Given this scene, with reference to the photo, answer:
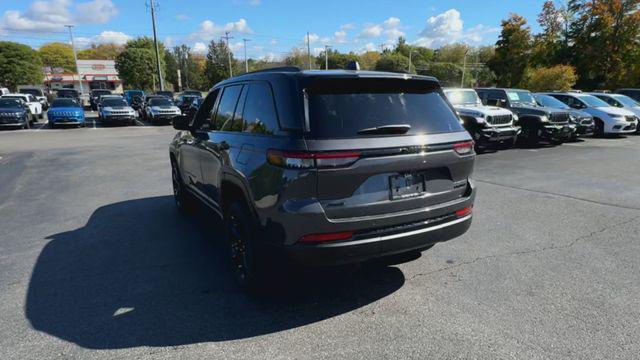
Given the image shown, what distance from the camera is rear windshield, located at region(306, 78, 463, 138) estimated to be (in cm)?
291

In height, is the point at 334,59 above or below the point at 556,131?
above

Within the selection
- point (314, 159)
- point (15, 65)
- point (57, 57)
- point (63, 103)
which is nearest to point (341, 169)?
point (314, 159)

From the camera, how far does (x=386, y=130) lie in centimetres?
301

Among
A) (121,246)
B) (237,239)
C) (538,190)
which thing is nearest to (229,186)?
(237,239)

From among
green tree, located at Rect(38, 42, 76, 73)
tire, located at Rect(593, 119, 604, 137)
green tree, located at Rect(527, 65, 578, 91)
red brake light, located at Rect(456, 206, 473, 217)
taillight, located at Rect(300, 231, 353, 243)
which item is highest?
green tree, located at Rect(38, 42, 76, 73)

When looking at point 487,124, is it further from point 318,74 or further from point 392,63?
point 392,63

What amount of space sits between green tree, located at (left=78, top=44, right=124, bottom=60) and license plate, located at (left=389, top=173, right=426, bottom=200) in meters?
138

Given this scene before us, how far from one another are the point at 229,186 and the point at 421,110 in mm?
1820

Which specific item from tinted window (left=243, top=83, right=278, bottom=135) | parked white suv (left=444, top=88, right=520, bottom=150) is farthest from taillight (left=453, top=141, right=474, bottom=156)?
parked white suv (left=444, top=88, right=520, bottom=150)

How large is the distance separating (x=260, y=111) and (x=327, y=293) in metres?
1.69

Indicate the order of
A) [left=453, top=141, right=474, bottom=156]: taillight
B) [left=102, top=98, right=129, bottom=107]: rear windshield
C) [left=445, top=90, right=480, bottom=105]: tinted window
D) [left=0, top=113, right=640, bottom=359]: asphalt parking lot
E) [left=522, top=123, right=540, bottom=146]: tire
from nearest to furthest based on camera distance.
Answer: [left=0, top=113, right=640, bottom=359]: asphalt parking lot → [left=453, top=141, right=474, bottom=156]: taillight → [left=445, top=90, right=480, bottom=105]: tinted window → [left=522, top=123, right=540, bottom=146]: tire → [left=102, top=98, right=129, bottom=107]: rear windshield

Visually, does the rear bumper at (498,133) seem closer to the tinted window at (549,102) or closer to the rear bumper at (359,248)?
the tinted window at (549,102)

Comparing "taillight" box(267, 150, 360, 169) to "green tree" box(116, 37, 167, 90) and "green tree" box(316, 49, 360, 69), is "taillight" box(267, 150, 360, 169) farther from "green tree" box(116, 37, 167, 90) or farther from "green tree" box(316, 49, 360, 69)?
"green tree" box(316, 49, 360, 69)

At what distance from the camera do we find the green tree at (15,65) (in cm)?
7169
